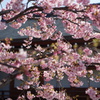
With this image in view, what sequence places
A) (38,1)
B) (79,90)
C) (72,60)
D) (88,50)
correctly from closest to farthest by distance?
(72,60)
(38,1)
(88,50)
(79,90)

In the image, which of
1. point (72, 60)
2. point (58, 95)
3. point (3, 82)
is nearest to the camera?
point (3, 82)

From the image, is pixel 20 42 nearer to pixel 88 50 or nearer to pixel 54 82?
pixel 54 82

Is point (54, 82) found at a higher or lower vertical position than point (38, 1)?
lower

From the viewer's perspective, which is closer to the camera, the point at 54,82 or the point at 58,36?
the point at 58,36

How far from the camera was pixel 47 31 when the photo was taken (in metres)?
7.66

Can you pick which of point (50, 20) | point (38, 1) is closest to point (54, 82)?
point (50, 20)

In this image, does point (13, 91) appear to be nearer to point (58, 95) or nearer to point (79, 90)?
point (79, 90)

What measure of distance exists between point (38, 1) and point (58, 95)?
288 cm

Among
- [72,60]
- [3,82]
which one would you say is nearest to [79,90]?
[72,60]

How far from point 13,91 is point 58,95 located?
4978 millimetres

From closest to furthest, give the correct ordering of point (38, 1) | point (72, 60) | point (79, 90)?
1. point (72, 60)
2. point (38, 1)
3. point (79, 90)

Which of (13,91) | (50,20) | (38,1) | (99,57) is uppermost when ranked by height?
(38,1)

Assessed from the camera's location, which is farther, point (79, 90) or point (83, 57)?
point (79, 90)

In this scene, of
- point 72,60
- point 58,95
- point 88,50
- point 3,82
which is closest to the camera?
point 3,82
